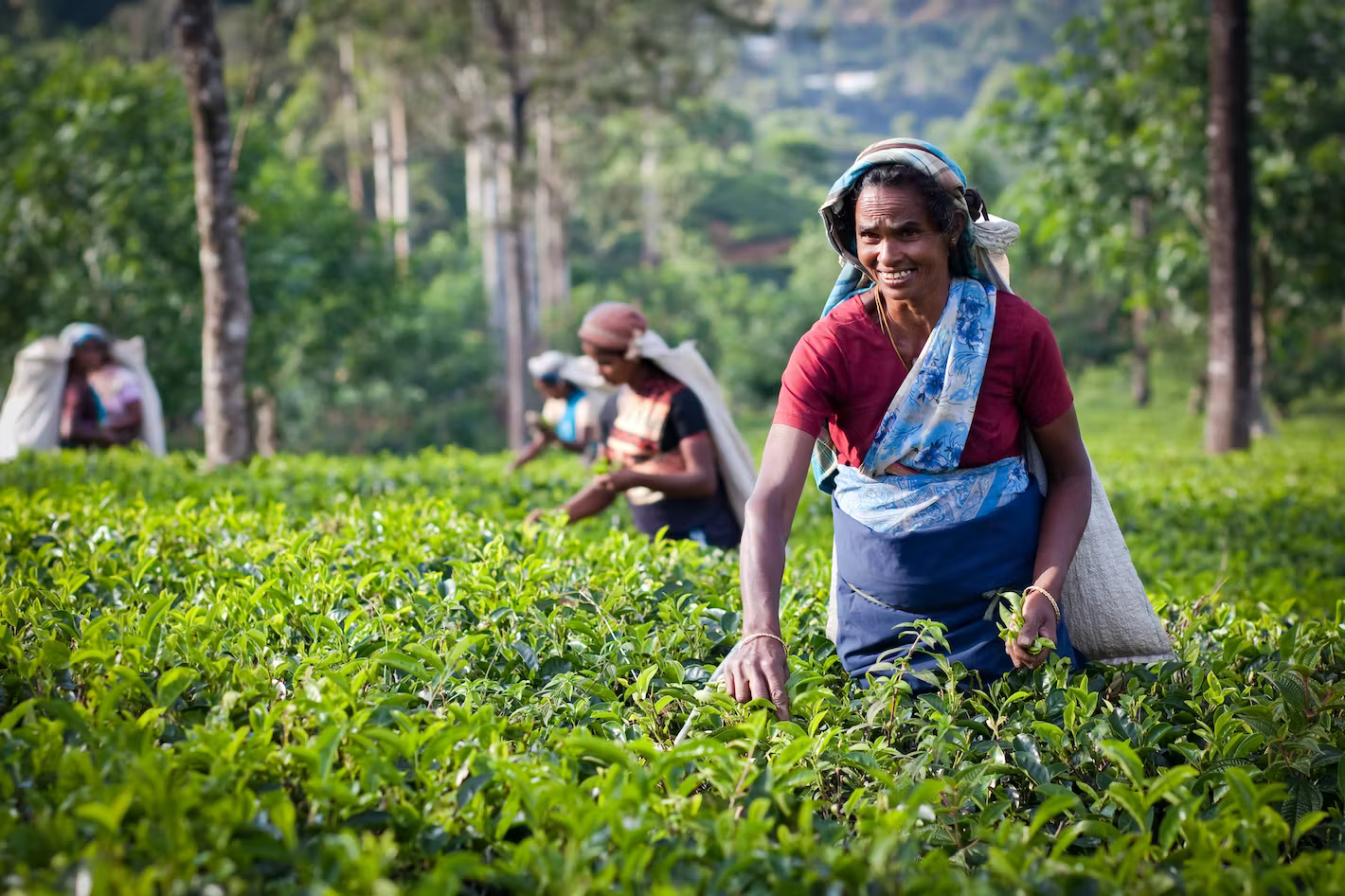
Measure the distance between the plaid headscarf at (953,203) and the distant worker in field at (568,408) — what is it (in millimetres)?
5401

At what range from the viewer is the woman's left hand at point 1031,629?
2504 millimetres

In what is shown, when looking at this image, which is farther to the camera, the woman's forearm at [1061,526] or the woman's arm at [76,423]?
the woman's arm at [76,423]

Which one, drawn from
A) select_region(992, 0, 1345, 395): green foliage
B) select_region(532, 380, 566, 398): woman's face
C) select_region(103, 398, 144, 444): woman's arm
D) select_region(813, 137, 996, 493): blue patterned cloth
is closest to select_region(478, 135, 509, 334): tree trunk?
select_region(992, 0, 1345, 395): green foliage

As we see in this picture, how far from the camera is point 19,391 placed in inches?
377

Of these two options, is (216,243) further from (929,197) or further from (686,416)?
(929,197)

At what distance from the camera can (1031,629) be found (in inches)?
99.7

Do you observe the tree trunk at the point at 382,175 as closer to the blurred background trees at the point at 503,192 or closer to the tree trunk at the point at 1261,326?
the blurred background trees at the point at 503,192

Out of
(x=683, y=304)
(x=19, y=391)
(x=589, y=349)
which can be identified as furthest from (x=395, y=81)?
(x=589, y=349)

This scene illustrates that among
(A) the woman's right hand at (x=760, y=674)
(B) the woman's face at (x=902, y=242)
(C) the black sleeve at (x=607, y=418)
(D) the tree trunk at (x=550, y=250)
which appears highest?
(D) the tree trunk at (x=550, y=250)

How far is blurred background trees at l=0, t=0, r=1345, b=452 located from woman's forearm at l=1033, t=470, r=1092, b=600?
7.10m

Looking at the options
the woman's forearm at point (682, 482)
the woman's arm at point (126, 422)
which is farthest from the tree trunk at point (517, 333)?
the woman's forearm at point (682, 482)

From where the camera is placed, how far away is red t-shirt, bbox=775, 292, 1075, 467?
2.66 meters

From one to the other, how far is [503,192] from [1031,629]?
73.8 ft

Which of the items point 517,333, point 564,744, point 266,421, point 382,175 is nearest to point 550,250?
point 382,175
